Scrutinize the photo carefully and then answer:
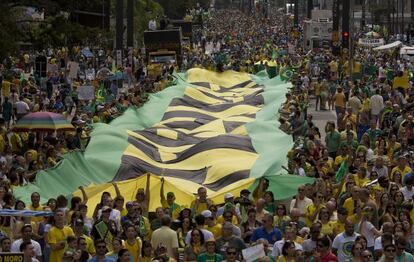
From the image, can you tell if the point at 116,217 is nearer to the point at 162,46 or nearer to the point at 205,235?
the point at 205,235

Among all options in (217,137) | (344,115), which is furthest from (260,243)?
(344,115)

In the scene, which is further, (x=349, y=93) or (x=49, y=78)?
(x=49, y=78)

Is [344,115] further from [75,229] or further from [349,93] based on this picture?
[75,229]

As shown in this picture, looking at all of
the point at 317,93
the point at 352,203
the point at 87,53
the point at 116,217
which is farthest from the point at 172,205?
the point at 87,53

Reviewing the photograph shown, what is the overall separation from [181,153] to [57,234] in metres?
10.4

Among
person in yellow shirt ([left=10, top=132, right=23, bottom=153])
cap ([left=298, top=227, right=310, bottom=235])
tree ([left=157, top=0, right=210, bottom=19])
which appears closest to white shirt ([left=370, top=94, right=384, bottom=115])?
person in yellow shirt ([left=10, top=132, right=23, bottom=153])

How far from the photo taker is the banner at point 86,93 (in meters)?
39.0

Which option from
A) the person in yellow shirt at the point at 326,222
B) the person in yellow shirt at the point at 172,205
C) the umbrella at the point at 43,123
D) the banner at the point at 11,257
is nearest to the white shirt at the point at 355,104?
the umbrella at the point at 43,123

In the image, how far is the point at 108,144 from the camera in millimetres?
25672

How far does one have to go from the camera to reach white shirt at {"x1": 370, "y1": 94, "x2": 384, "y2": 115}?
3222 centimetres

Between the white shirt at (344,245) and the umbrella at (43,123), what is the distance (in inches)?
467

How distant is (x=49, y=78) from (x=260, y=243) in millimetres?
33015

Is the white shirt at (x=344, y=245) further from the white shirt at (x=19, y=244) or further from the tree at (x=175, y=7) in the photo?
the tree at (x=175, y=7)

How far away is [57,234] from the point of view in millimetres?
16094
